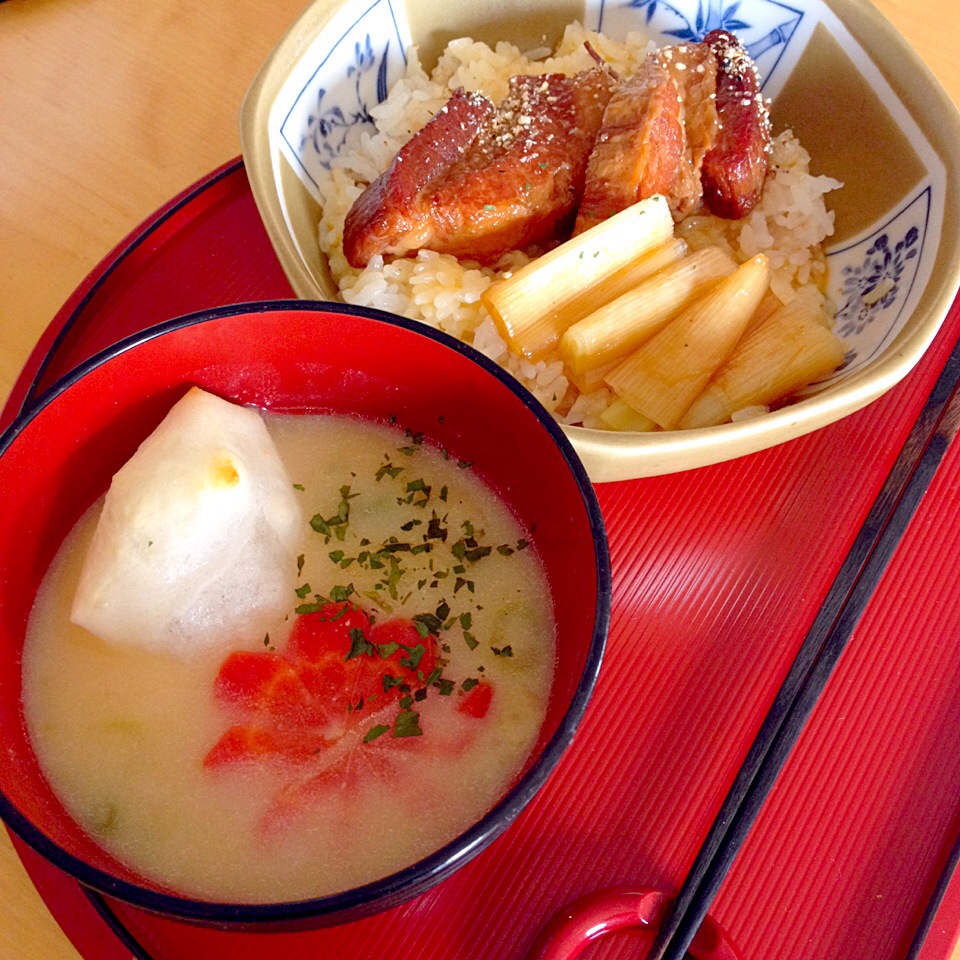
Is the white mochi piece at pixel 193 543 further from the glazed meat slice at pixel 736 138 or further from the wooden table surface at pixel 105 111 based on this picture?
the glazed meat slice at pixel 736 138

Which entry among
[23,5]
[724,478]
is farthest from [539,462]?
[23,5]

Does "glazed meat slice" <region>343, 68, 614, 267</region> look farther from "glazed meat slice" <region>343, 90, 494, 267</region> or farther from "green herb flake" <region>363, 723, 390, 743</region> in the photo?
"green herb flake" <region>363, 723, 390, 743</region>

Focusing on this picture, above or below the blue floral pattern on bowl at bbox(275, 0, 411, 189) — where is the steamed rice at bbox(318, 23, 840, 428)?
below

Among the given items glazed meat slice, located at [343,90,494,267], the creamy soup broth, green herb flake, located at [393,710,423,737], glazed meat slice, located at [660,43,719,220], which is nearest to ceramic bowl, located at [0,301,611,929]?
the creamy soup broth

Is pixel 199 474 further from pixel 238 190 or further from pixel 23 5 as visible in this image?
pixel 23 5

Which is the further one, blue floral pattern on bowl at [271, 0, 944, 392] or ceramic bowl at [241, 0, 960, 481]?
blue floral pattern on bowl at [271, 0, 944, 392]
